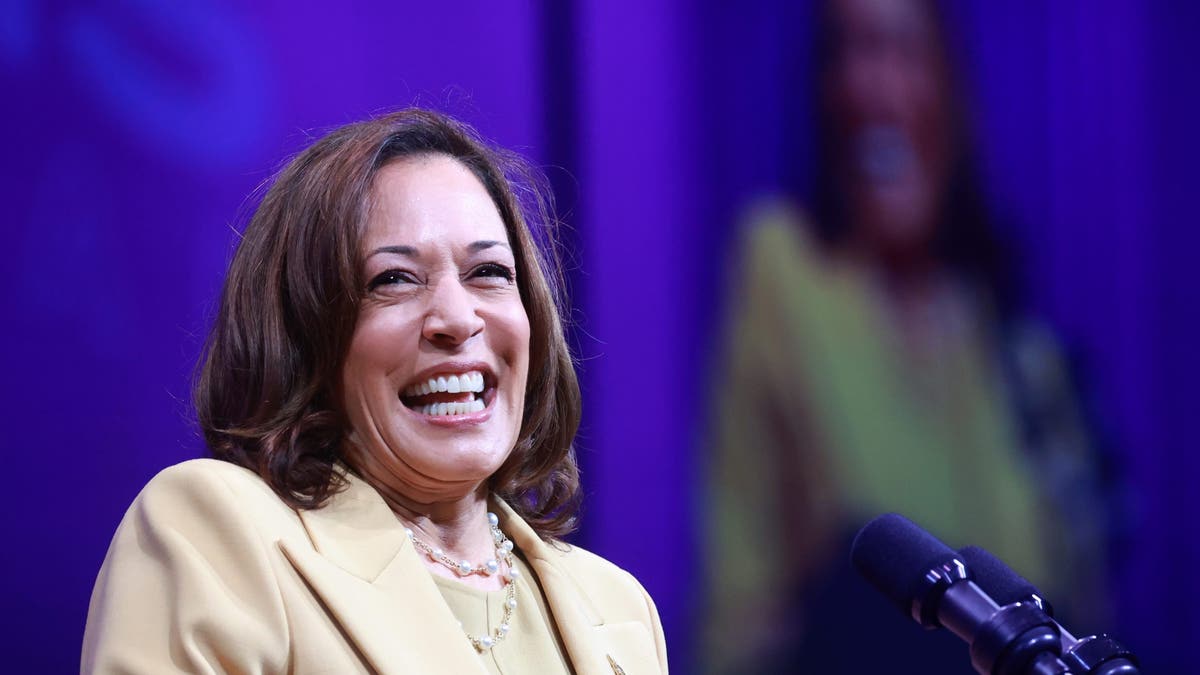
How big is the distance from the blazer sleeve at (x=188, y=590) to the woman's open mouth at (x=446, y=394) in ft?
0.99

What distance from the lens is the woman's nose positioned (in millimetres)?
1855

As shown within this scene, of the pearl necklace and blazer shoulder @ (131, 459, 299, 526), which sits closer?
blazer shoulder @ (131, 459, 299, 526)

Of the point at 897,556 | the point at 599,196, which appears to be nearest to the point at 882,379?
the point at 599,196

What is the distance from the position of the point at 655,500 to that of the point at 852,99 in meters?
1.03

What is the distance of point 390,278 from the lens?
1878mm

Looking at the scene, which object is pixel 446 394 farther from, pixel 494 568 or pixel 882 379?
pixel 882 379

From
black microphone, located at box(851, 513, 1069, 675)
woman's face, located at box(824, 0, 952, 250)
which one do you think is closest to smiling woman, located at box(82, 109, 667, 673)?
black microphone, located at box(851, 513, 1069, 675)

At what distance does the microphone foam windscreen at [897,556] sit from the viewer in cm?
133

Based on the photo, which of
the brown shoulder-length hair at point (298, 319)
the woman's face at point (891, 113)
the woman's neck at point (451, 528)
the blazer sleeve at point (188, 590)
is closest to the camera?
the blazer sleeve at point (188, 590)

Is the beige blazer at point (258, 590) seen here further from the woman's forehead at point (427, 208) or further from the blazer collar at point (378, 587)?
the woman's forehead at point (427, 208)

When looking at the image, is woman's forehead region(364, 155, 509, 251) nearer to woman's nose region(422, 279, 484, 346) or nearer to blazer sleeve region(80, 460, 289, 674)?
woman's nose region(422, 279, 484, 346)

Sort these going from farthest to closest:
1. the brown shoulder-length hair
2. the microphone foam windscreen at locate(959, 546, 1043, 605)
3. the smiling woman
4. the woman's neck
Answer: the woman's neck, the brown shoulder-length hair, the smiling woman, the microphone foam windscreen at locate(959, 546, 1043, 605)

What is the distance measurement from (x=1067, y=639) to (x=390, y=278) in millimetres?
1011

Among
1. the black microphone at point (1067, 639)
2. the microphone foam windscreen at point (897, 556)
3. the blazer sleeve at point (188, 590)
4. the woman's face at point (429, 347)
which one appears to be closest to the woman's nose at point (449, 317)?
the woman's face at point (429, 347)
